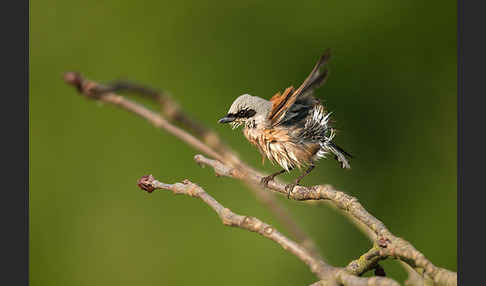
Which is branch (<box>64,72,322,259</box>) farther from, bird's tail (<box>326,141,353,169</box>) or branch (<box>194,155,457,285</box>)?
bird's tail (<box>326,141,353,169</box>)

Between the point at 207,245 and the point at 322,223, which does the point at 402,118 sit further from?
the point at 207,245

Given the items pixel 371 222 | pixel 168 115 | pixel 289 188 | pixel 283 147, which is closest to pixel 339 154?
pixel 283 147

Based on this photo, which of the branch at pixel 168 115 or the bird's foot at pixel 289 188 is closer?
the branch at pixel 168 115

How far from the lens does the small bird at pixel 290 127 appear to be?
85 centimetres

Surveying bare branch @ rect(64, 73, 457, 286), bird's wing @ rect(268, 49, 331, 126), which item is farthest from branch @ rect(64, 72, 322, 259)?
bird's wing @ rect(268, 49, 331, 126)

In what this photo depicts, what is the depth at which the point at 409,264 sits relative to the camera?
496 mm

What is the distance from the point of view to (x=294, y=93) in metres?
0.81

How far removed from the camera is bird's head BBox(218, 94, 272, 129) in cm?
87

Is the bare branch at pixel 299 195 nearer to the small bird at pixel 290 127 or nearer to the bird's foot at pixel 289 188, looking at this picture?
the bird's foot at pixel 289 188

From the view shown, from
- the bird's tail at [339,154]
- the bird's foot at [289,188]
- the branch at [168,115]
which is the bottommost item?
→ the branch at [168,115]

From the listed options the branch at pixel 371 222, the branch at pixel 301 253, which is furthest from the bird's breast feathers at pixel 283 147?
the branch at pixel 301 253

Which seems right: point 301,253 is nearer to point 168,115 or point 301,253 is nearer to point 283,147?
point 168,115

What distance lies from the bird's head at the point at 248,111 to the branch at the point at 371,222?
21 centimetres

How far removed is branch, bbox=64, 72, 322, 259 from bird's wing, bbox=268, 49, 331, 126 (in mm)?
187
